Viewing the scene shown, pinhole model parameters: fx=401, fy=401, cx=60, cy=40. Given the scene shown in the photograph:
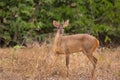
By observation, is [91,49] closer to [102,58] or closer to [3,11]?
[102,58]

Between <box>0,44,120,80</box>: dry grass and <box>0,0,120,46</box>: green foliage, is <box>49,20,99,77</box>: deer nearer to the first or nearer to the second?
<box>0,44,120,80</box>: dry grass

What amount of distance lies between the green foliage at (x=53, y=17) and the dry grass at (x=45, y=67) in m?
2.71

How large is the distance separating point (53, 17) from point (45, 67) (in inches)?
194

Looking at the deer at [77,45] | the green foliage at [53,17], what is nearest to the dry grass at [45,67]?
→ the deer at [77,45]

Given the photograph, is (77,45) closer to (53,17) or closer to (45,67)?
(45,67)

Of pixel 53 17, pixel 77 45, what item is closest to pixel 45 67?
pixel 77 45

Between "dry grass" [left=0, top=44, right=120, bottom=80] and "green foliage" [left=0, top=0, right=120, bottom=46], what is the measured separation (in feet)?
8.90

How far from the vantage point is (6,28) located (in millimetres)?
13688

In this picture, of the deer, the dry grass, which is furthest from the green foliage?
the deer

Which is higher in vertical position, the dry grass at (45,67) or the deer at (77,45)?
the deer at (77,45)

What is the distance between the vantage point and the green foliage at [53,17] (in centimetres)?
1354

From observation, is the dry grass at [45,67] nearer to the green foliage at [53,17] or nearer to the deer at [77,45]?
the deer at [77,45]

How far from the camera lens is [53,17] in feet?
46.1

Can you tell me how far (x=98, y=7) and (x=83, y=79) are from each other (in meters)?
6.33
